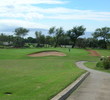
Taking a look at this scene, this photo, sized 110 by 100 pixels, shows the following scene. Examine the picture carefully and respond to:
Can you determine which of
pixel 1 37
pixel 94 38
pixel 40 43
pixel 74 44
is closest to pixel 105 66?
pixel 74 44

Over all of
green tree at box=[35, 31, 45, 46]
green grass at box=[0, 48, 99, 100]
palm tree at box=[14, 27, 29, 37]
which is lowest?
green grass at box=[0, 48, 99, 100]

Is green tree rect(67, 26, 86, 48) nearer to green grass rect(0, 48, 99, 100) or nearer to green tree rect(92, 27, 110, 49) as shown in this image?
green tree rect(92, 27, 110, 49)

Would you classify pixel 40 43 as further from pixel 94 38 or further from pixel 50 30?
pixel 94 38

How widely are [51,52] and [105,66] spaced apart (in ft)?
112

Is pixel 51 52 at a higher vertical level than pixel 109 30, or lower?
lower

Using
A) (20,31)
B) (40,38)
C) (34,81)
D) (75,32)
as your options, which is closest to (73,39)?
(75,32)

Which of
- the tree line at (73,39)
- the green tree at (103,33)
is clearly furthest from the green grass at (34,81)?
the green tree at (103,33)

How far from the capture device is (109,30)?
130 m

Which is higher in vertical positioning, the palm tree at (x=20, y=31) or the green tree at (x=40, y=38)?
the palm tree at (x=20, y=31)

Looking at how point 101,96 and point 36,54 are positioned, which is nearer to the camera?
point 101,96

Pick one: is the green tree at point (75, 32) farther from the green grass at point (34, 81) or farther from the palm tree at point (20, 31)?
the green grass at point (34, 81)

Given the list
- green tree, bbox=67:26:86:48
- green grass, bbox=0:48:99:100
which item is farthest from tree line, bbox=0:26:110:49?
green grass, bbox=0:48:99:100

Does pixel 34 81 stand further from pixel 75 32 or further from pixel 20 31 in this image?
pixel 20 31

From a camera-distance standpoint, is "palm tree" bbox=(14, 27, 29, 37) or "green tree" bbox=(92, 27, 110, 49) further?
"palm tree" bbox=(14, 27, 29, 37)
